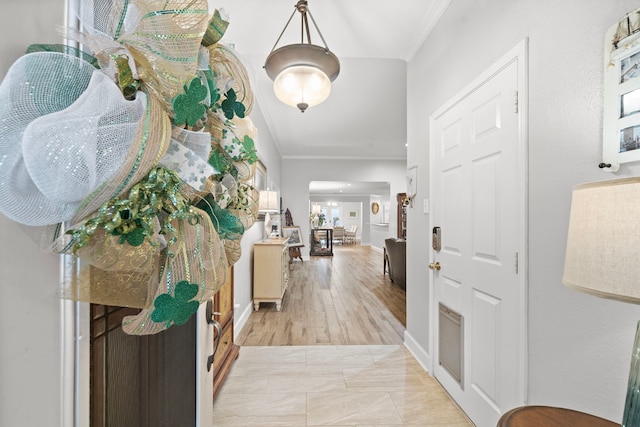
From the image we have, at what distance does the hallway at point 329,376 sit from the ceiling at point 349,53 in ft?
6.12

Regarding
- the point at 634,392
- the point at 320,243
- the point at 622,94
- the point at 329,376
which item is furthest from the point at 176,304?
the point at 320,243

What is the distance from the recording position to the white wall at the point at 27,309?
0.43 m

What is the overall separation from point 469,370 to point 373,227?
11.9 meters

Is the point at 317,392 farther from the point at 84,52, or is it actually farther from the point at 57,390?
the point at 84,52

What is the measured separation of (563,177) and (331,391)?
186 centimetres

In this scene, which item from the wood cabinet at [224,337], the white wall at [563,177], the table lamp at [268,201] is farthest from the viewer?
the table lamp at [268,201]

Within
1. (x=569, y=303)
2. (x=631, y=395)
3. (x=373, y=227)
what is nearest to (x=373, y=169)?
(x=373, y=227)

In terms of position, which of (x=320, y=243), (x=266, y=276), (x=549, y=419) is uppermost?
(x=549, y=419)

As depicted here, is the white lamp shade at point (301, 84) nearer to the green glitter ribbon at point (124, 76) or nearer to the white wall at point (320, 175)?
the green glitter ribbon at point (124, 76)

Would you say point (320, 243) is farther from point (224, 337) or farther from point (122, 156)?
point (122, 156)

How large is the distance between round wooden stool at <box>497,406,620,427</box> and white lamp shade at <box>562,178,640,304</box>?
1.60ft

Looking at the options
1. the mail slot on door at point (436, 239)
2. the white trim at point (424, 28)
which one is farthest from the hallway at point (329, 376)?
the white trim at point (424, 28)

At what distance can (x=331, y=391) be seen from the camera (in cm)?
209

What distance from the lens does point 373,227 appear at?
13.6m
